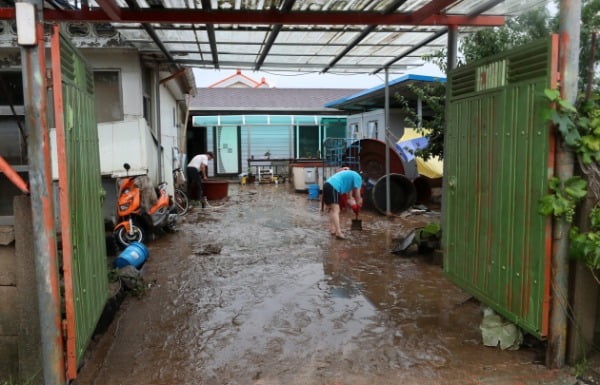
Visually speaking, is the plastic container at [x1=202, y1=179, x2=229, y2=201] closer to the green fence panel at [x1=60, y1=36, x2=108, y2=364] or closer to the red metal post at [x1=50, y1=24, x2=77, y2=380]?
the green fence panel at [x1=60, y1=36, x2=108, y2=364]

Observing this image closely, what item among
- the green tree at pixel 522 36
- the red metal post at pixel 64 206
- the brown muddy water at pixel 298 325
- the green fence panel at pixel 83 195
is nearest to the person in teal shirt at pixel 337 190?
the brown muddy water at pixel 298 325

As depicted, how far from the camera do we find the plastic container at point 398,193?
1210 centimetres

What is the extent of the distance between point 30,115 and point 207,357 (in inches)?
88.4

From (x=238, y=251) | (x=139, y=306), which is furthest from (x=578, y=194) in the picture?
(x=238, y=251)

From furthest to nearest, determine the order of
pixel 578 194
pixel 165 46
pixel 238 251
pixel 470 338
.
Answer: pixel 238 251 < pixel 165 46 < pixel 470 338 < pixel 578 194

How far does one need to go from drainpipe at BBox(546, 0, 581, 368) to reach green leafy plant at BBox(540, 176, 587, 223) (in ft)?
0.23

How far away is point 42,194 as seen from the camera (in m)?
2.93

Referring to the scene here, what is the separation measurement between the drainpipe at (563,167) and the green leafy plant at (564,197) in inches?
2.8

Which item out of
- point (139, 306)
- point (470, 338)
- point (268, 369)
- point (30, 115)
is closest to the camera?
point (30, 115)

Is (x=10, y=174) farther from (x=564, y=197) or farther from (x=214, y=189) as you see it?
(x=214, y=189)

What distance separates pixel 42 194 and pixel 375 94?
14247 mm

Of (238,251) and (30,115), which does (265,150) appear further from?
(30,115)

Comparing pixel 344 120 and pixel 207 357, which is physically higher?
pixel 344 120

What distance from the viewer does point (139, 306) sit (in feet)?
17.3
